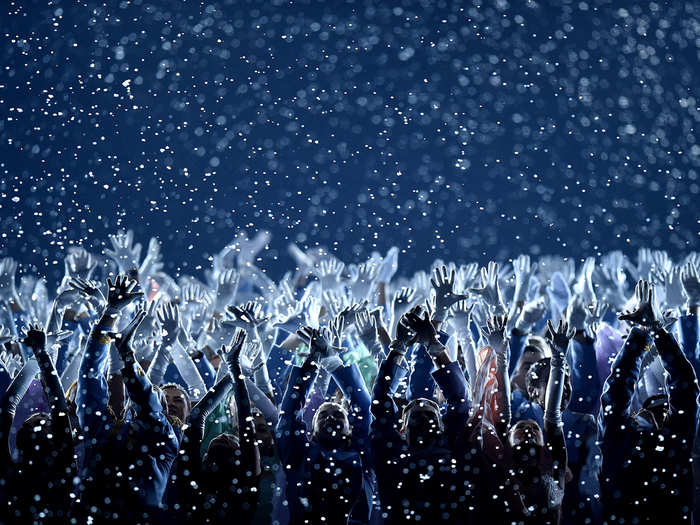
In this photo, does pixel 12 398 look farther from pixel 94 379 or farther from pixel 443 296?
pixel 443 296

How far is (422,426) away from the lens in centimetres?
272

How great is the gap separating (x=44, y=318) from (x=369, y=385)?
2.53 m

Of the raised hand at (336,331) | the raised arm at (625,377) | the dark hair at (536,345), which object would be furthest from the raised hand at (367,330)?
the raised arm at (625,377)

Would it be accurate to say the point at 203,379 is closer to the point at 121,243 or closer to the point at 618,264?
the point at 121,243

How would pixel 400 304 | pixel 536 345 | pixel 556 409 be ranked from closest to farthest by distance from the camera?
pixel 556 409 < pixel 536 345 < pixel 400 304

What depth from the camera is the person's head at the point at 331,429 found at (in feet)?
9.10

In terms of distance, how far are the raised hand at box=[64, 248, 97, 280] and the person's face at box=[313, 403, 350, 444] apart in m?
2.97

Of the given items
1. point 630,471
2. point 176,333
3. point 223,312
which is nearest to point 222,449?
point 176,333

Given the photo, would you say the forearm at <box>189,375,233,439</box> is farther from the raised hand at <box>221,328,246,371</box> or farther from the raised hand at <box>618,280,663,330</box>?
the raised hand at <box>618,280,663,330</box>

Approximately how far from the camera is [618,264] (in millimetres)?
5250

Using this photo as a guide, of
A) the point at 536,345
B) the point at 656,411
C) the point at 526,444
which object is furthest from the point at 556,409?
the point at 536,345

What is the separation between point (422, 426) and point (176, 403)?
3.52 ft

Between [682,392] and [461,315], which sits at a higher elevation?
[682,392]

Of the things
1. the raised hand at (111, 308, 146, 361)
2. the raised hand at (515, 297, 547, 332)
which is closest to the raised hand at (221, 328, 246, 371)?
the raised hand at (111, 308, 146, 361)
